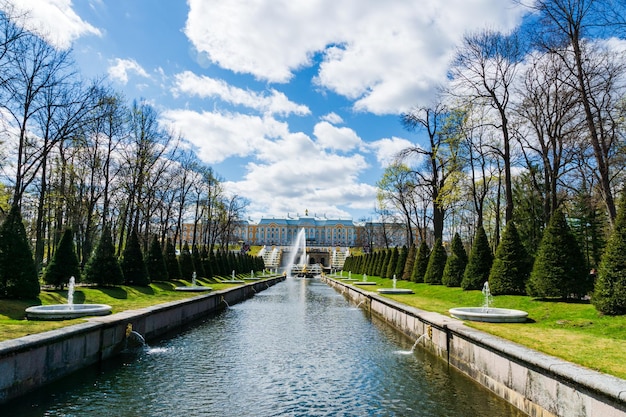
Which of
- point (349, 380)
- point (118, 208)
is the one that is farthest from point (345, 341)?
point (118, 208)

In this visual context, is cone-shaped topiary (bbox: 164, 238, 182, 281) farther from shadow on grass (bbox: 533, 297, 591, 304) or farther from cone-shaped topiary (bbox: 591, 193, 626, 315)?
cone-shaped topiary (bbox: 591, 193, 626, 315)

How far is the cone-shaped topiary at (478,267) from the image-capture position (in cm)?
1783

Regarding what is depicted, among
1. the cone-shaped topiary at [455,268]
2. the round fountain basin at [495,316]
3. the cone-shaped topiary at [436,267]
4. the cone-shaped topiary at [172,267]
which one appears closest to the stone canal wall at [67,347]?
the round fountain basin at [495,316]

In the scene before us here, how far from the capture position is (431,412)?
6.55m

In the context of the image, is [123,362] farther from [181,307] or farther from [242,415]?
[181,307]

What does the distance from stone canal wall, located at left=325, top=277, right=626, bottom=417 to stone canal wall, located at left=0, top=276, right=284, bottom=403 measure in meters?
7.47

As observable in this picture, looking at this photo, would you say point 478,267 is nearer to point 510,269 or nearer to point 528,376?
point 510,269

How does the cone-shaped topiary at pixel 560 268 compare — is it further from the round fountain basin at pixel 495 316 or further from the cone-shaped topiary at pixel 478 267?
the cone-shaped topiary at pixel 478 267

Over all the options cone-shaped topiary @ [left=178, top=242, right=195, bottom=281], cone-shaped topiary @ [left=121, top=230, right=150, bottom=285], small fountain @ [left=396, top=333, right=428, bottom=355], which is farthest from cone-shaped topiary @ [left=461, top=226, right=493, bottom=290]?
cone-shaped topiary @ [left=178, top=242, right=195, bottom=281]

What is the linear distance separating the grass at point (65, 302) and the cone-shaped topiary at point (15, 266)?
1.28ft

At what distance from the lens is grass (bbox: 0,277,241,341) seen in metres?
8.50

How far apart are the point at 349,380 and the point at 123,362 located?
492cm

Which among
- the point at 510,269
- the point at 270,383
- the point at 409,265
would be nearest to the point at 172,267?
the point at 409,265

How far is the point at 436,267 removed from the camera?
76.7 feet
